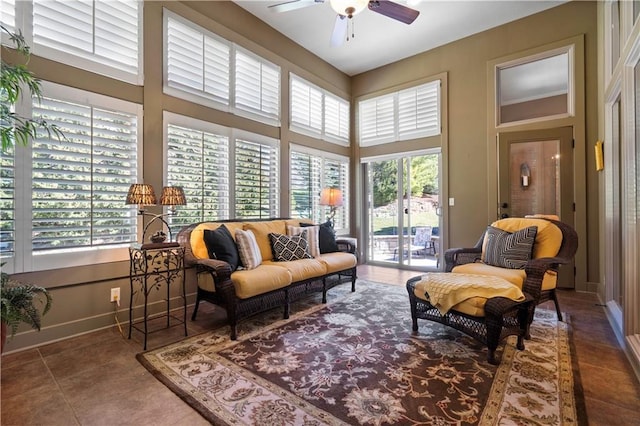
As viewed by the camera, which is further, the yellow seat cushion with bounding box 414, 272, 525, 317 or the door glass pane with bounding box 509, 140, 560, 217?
the door glass pane with bounding box 509, 140, 560, 217

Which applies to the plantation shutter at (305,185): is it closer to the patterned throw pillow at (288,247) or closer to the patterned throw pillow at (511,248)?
the patterned throw pillow at (288,247)

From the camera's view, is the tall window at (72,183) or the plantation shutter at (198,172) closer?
the tall window at (72,183)

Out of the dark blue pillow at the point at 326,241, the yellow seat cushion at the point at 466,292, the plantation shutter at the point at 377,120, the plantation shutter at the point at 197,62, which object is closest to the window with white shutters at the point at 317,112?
the plantation shutter at the point at 377,120

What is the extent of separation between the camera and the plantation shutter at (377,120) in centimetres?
560

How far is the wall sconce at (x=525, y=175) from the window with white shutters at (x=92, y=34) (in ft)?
16.5

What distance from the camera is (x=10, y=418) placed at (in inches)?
61.2

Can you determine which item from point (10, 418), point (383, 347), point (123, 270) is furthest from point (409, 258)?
point (10, 418)

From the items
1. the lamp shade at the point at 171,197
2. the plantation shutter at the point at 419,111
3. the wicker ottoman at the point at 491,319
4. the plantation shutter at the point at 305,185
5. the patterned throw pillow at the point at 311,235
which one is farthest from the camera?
the plantation shutter at the point at 419,111

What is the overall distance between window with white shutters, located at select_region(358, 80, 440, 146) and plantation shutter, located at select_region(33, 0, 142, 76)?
4040 millimetres

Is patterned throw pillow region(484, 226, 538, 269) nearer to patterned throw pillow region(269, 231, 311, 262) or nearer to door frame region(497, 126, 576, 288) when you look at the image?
door frame region(497, 126, 576, 288)

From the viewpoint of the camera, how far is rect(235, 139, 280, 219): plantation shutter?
394 centimetres

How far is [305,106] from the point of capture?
504cm

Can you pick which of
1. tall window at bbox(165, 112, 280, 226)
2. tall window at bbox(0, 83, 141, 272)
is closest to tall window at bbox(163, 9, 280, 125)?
tall window at bbox(165, 112, 280, 226)

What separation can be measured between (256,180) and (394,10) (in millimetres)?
2549
